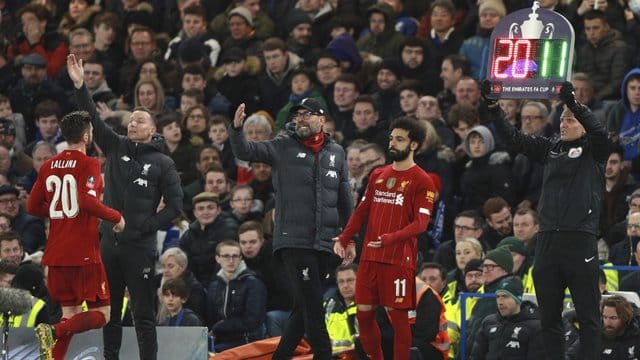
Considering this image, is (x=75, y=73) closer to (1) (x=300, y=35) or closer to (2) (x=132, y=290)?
(2) (x=132, y=290)

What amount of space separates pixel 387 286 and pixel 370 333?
0.45m

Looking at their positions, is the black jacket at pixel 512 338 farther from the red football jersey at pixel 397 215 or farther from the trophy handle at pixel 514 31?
the trophy handle at pixel 514 31

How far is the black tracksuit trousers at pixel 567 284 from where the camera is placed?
12477 mm

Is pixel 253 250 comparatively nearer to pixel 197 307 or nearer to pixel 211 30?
pixel 197 307

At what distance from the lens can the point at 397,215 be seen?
43.6 feet

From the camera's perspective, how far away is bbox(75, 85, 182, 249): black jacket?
1364cm

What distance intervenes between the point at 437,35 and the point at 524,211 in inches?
188

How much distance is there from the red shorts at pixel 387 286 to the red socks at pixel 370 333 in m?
0.12

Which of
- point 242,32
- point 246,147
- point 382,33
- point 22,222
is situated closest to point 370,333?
point 246,147

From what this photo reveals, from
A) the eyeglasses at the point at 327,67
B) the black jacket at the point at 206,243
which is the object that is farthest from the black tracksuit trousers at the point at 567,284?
the eyeglasses at the point at 327,67

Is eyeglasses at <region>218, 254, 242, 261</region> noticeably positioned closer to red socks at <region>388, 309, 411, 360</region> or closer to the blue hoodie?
red socks at <region>388, 309, 411, 360</region>

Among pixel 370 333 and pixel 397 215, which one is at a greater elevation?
pixel 397 215

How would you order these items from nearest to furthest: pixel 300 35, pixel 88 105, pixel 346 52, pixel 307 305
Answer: pixel 307 305
pixel 88 105
pixel 346 52
pixel 300 35

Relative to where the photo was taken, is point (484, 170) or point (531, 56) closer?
point (531, 56)
